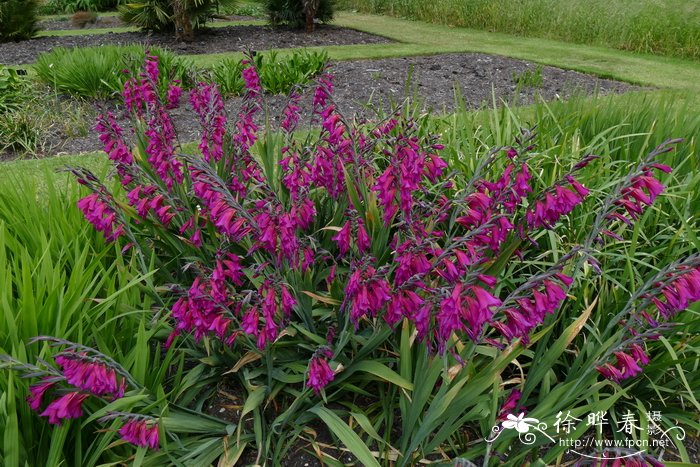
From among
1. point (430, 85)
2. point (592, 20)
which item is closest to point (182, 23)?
point (430, 85)

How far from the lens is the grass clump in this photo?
36.1ft

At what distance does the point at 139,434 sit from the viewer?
68.4 inches

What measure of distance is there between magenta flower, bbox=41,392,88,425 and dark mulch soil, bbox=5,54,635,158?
4.38 metres

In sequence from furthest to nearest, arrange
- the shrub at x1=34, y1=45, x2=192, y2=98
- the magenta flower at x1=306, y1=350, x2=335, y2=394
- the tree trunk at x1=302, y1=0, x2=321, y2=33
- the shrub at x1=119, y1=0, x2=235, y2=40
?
the tree trunk at x1=302, y1=0, x2=321, y2=33, the shrub at x1=119, y1=0, x2=235, y2=40, the shrub at x1=34, y1=45, x2=192, y2=98, the magenta flower at x1=306, y1=350, x2=335, y2=394

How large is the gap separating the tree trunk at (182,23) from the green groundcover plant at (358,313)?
8812 mm

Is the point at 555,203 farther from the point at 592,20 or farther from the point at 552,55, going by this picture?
the point at 592,20

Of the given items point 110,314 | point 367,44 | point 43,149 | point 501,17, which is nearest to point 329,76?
point 110,314

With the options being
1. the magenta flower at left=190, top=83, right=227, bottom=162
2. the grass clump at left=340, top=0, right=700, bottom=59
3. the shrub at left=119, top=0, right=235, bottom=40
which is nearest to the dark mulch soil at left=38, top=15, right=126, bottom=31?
the shrub at left=119, top=0, right=235, bottom=40

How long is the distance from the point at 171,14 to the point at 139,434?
36.3 feet

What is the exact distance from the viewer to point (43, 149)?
18.4 feet

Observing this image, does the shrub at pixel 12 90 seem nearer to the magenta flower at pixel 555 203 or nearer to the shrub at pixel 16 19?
the shrub at pixel 16 19

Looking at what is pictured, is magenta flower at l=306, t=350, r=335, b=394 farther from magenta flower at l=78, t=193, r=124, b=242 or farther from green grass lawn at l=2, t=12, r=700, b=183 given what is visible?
green grass lawn at l=2, t=12, r=700, b=183

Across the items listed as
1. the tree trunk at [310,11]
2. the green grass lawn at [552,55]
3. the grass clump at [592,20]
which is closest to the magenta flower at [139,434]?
the green grass lawn at [552,55]

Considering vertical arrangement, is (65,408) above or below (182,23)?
below
